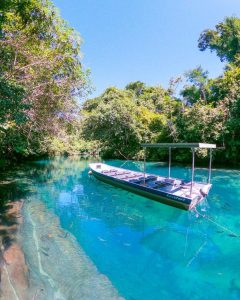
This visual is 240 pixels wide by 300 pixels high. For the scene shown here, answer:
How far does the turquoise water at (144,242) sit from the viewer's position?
19.0 ft

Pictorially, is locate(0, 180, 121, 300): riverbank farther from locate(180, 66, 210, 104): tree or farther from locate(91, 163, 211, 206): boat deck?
locate(180, 66, 210, 104): tree

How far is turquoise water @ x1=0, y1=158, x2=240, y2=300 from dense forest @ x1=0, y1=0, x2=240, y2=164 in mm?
4348

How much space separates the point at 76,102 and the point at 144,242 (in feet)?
35.5

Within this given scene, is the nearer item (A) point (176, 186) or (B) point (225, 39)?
(A) point (176, 186)

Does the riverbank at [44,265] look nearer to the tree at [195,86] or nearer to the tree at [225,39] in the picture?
the tree at [195,86]

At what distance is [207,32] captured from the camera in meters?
40.6

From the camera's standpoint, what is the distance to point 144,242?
8008mm

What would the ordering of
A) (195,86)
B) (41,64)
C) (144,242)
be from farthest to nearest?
(195,86), (41,64), (144,242)

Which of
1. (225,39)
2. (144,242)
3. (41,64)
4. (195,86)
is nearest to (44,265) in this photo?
(144,242)

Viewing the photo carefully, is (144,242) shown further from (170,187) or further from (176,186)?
(176,186)

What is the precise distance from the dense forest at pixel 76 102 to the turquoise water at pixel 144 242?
435cm

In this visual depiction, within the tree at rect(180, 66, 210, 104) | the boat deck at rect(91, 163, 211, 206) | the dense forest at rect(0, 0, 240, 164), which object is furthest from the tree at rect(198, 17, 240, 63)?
the boat deck at rect(91, 163, 211, 206)

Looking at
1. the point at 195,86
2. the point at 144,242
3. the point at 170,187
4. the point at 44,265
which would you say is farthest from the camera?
the point at 195,86

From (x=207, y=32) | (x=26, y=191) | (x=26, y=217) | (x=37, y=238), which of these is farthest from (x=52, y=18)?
(x=207, y=32)
